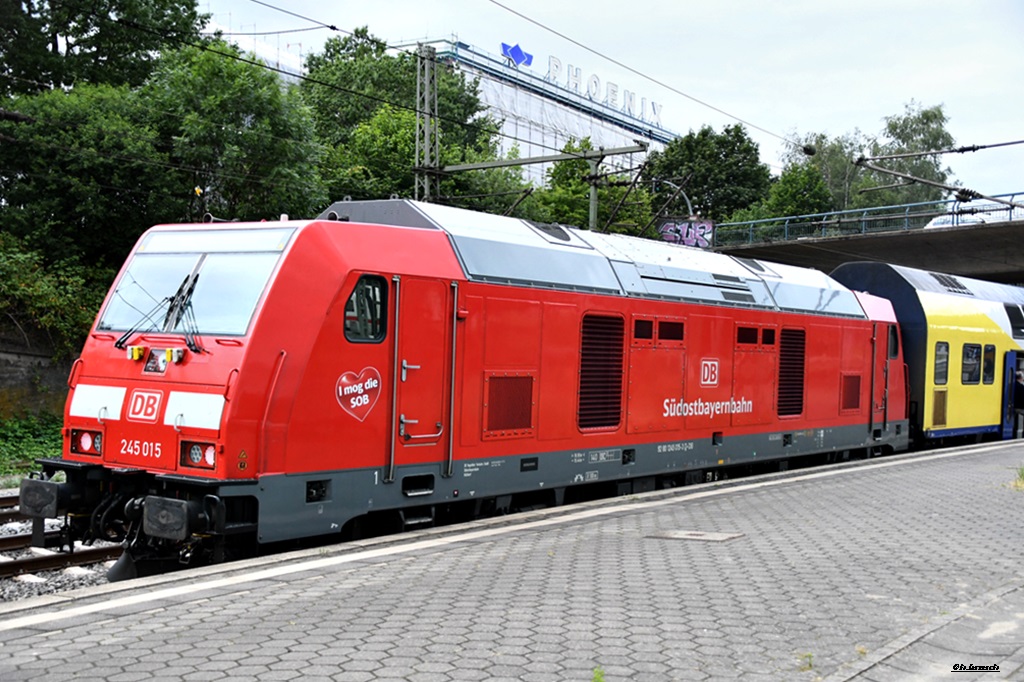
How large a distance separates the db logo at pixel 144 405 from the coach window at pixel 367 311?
166 cm

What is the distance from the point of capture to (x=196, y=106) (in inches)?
968

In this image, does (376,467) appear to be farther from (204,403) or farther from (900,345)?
(900,345)

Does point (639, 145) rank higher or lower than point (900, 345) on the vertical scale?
higher

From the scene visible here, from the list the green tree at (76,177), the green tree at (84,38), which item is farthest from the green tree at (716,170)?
the green tree at (76,177)

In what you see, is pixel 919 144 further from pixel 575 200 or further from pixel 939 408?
pixel 939 408

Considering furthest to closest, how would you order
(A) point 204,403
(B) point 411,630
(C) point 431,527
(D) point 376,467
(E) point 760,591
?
(C) point 431,527, (D) point 376,467, (A) point 204,403, (E) point 760,591, (B) point 411,630

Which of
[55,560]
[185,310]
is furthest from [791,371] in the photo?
[55,560]

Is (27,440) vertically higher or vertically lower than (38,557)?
lower

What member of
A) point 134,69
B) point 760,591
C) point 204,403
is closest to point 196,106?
point 134,69

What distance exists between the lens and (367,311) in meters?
8.84

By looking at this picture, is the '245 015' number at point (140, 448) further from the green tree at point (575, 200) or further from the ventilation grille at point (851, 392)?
the green tree at point (575, 200)

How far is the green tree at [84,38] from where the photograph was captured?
1161 inches

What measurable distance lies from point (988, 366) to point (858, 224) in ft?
61.2

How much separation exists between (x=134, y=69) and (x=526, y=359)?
2599 cm
